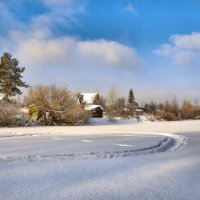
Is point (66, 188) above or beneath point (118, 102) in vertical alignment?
beneath

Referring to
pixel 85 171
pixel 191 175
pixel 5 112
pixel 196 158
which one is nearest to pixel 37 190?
pixel 85 171

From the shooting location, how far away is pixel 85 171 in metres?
8.73

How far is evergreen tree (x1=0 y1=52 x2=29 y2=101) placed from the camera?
183 feet

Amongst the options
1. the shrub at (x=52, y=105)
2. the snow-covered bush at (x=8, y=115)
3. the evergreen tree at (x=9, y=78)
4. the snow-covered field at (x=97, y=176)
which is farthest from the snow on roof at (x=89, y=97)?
the snow-covered field at (x=97, y=176)

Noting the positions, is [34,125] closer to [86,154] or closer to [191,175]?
[86,154]

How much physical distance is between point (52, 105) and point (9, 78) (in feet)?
50.5

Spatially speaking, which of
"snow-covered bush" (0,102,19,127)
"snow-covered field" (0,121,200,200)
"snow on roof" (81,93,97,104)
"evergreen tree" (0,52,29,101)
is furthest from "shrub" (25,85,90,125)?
"snow on roof" (81,93,97,104)

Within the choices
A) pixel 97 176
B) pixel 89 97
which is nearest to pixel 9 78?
pixel 89 97

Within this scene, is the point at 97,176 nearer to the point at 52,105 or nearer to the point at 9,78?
the point at 52,105

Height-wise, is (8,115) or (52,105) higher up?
(52,105)

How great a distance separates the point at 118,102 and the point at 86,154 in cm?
7382

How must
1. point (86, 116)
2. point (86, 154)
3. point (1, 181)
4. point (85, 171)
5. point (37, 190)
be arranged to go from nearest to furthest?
point (37, 190), point (1, 181), point (85, 171), point (86, 154), point (86, 116)

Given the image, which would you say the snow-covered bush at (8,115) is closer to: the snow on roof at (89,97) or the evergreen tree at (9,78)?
the evergreen tree at (9,78)

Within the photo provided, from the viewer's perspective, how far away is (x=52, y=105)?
4297cm
